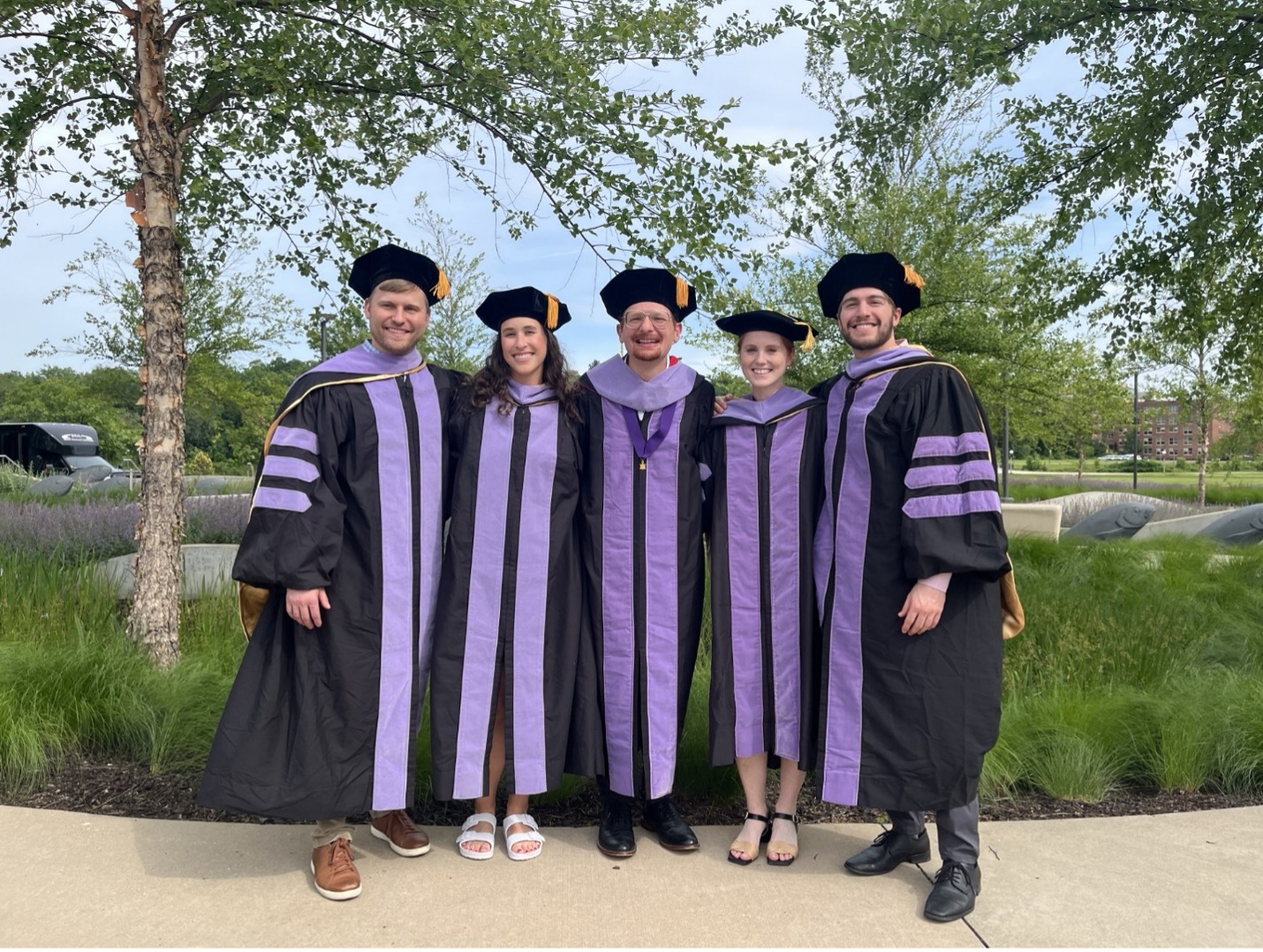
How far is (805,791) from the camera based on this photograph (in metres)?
3.89

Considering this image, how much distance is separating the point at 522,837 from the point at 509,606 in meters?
0.78

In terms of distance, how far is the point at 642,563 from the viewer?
10.8ft

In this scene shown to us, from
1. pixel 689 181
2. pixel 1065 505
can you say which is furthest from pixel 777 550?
pixel 1065 505

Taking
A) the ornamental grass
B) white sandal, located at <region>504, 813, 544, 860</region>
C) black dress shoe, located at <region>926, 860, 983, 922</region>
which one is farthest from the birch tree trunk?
black dress shoe, located at <region>926, 860, 983, 922</region>

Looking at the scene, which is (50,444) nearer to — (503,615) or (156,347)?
(156,347)

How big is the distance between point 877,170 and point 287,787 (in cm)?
497

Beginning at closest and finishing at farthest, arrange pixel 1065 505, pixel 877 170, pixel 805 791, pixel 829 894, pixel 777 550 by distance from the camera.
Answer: pixel 829 894, pixel 777 550, pixel 805 791, pixel 877 170, pixel 1065 505

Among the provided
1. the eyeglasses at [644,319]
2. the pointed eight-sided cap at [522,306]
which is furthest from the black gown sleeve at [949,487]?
the pointed eight-sided cap at [522,306]

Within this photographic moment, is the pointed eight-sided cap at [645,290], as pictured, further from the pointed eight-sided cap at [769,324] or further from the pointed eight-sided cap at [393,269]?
the pointed eight-sided cap at [393,269]

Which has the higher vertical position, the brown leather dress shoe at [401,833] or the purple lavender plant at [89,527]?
the purple lavender plant at [89,527]

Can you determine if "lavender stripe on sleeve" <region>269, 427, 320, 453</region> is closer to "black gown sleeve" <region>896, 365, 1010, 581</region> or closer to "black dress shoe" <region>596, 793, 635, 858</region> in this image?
"black dress shoe" <region>596, 793, 635, 858</region>

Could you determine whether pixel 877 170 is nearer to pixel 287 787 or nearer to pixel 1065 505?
pixel 287 787

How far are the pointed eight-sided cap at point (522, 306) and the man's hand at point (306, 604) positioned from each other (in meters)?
1.06

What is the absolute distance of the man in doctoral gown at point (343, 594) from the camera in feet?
9.62
